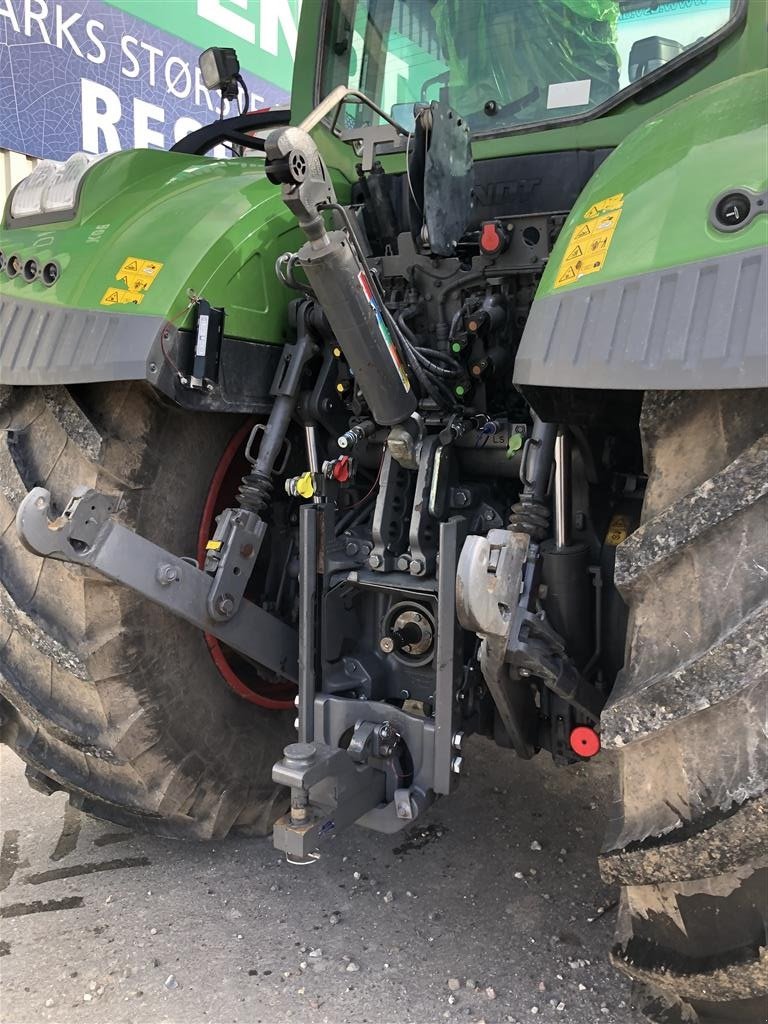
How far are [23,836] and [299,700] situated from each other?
3.26 ft

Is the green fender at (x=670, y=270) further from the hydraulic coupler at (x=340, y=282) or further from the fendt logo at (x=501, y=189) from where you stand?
the fendt logo at (x=501, y=189)

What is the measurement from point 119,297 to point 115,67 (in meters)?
4.48

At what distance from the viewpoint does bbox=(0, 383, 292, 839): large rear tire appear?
1717 mm

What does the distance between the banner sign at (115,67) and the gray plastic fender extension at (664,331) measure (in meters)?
4.64

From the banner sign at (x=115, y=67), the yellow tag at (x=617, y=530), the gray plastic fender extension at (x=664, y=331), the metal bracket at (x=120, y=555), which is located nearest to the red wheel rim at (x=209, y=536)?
the metal bracket at (x=120, y=555)

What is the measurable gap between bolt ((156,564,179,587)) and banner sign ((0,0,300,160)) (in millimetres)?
4119

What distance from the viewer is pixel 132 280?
1647 mm

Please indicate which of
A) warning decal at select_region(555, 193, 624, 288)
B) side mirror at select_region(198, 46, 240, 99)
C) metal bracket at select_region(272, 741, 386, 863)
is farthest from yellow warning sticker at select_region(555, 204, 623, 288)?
side mirror at select_region(198, 46, 240, 99)

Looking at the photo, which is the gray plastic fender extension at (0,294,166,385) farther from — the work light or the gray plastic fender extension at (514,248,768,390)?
the gray plastic fender extension at (514,248,768,390)

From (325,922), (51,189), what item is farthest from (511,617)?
(51,189)

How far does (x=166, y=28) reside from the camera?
5574 millimetres

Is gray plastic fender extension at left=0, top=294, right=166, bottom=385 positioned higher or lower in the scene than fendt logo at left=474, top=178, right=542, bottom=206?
lower

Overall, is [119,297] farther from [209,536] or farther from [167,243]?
[209,536]

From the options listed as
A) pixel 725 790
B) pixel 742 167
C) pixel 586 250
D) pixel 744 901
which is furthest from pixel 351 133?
pixel 744 901
